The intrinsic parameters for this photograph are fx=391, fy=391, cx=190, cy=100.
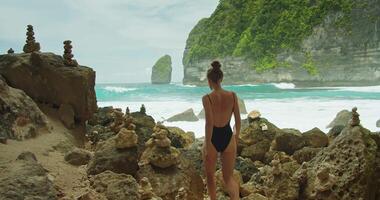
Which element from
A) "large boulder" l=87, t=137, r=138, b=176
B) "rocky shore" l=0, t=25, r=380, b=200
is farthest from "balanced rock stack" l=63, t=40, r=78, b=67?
"large boulder" l=87, t=137, r=138, b=176

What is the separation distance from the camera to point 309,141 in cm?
915

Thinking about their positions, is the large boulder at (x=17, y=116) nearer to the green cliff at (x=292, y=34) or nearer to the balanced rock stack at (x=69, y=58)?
the balanced rock stack at (x=69, y=58)

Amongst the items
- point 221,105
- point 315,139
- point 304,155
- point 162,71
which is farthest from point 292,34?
point 162,71

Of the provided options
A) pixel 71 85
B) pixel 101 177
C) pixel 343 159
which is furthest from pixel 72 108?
pixel 343 159

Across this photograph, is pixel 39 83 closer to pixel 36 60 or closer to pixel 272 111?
pixel 36 60

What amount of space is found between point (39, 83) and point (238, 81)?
5389cm

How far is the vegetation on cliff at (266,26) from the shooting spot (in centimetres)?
5288

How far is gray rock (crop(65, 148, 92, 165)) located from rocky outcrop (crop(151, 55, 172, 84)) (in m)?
101

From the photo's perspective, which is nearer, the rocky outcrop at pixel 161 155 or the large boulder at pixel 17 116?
the large boulder at pixel 17 116

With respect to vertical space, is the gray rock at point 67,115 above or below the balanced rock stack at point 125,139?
above

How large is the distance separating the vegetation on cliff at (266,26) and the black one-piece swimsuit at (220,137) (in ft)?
168

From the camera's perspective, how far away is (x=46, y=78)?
7.07 metres

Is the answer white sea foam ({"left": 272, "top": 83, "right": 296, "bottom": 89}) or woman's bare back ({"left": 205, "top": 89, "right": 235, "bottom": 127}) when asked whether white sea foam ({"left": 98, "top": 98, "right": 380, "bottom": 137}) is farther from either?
white sea foam ({"left": 272, "top": 83, "right": 296, "bottom": 89})

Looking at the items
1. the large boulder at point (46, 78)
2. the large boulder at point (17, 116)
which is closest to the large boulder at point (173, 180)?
the large boulder at point (17, 116)
